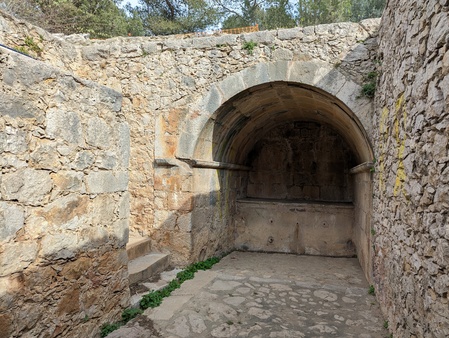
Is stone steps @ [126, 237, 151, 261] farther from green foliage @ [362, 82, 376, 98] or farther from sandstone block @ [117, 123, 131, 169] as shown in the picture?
green foliage @ [362, 82, 376, 98]

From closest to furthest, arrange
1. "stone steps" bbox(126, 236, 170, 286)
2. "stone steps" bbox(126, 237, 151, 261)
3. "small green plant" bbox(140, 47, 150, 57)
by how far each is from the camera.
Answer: "stone steps" bbox(126, 236, 170, 286) < "stone steps" bbox(126, 237, 151, 261) < "small green plant" bbox(140, 47, 150, 57)

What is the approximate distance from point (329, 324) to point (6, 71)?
372cm

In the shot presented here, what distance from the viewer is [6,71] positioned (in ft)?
7.14

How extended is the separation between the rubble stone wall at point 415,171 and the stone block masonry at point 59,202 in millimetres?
2551

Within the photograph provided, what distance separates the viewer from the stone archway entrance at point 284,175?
5367 millimetres

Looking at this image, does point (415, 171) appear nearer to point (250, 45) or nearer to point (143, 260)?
point (250, 45)

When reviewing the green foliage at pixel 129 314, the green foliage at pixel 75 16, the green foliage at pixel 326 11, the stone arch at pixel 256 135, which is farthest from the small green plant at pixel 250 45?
the green foliage at pixel 326 11

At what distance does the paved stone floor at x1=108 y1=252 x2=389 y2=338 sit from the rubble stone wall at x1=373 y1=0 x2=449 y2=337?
0.52 m

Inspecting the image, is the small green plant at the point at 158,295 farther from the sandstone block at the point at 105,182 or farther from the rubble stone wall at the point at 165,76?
the sandstone block at the point at 105,182

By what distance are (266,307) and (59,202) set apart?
267cm

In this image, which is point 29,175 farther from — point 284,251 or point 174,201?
point 284,251

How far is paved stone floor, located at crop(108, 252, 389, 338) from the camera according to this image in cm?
338

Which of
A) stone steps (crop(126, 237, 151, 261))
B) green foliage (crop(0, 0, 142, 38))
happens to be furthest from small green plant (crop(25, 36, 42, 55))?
green foliage (crop(0, 0, 142, 38))

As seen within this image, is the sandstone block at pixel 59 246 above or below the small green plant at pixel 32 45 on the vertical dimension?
below
